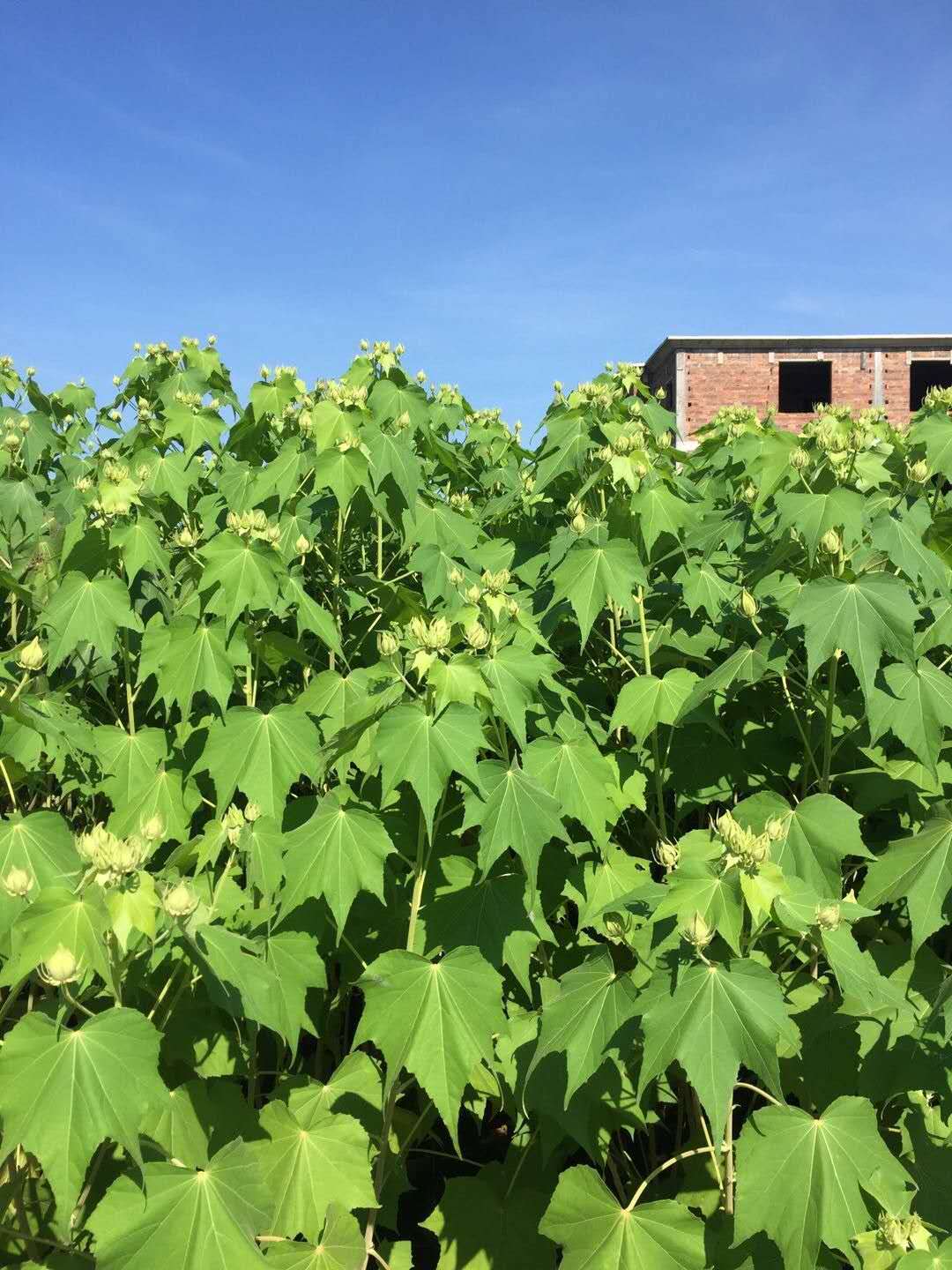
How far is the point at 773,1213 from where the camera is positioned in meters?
2.16

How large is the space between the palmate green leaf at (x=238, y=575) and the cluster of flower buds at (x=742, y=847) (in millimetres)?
1714

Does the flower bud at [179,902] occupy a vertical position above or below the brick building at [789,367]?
below

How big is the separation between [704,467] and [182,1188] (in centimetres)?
415

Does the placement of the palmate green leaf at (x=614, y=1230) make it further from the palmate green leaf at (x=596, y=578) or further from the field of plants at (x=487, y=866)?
the palmate green leaf at (x=596, y=578)

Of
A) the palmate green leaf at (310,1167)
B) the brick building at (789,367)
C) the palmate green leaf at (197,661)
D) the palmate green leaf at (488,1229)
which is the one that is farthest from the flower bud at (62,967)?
the brick building at (789,367)

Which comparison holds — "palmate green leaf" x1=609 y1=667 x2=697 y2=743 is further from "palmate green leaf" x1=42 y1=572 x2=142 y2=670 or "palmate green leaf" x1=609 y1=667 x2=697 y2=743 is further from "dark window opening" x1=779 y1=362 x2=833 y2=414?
"dark window opening" x1=779 y1=362 x2=833 y2=414

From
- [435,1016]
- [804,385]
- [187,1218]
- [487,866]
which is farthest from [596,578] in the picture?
[804,385]

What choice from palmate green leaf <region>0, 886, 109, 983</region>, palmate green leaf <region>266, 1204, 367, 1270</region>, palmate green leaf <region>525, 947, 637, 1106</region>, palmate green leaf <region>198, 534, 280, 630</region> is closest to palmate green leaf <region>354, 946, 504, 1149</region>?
palmate green leaf <region>525, 947, 637, 1106</region>

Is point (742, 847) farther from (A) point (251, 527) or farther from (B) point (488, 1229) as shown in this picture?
(A) point (251, 527)

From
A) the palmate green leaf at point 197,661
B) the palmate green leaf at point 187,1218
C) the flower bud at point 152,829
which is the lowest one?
the palmate green leaf at point 187,1218

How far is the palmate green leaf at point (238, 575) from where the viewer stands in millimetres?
3260

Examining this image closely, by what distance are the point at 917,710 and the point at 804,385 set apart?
37.0m

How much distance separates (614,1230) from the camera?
8.19ft

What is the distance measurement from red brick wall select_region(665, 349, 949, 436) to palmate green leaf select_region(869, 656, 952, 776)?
30573 mm
